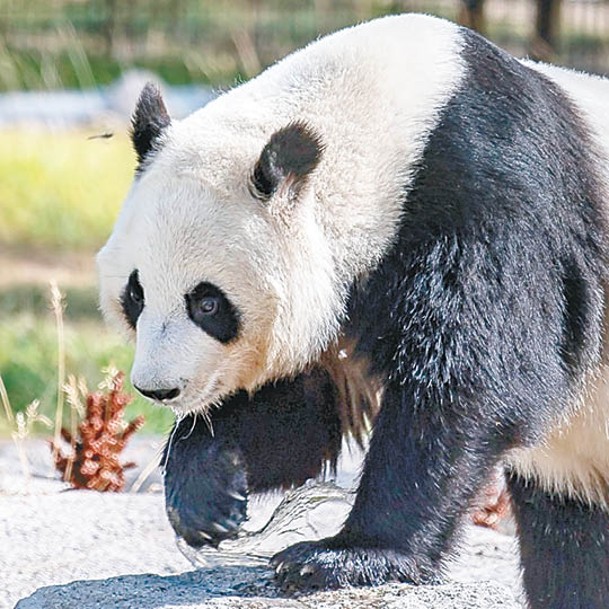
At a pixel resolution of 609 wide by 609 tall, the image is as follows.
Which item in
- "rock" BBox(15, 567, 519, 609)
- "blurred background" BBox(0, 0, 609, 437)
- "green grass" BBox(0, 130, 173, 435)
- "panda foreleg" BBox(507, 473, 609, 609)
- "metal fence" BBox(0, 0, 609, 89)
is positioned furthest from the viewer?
"metal fence" BBox(0, 0, 609, 89)

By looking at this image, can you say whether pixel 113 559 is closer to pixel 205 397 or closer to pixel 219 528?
pixel 219 528

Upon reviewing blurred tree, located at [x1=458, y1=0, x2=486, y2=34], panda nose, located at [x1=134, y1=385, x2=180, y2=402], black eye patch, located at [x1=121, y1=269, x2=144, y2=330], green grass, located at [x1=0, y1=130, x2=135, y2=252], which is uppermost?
black eye patch, located at [x1=121, y1=269, x2=144, y2=330]

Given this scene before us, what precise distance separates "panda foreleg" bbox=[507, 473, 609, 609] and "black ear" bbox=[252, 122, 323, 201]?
1254mm

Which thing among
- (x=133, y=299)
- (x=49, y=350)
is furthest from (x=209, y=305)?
(x=49, y=350)

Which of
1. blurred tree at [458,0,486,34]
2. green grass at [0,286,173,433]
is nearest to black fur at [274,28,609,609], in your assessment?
green grass at [0,286,173,433]

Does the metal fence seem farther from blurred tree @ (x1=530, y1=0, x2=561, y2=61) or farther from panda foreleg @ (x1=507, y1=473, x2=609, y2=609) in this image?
panda foreleg @ (x1=507, y1=473, x2=609, y2=609)

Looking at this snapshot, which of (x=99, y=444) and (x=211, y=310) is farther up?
(x=211, y=310)

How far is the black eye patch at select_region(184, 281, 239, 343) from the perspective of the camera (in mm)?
3133

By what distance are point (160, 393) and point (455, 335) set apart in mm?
654

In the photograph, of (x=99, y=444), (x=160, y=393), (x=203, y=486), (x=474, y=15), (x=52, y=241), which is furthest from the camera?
(x=52, y=241)

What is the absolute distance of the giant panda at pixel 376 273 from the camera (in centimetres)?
314

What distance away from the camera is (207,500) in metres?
3.38

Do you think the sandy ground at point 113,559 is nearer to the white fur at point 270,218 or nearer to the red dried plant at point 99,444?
the red dried plant at point 99,444

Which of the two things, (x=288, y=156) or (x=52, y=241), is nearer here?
(x=288, y=156)
